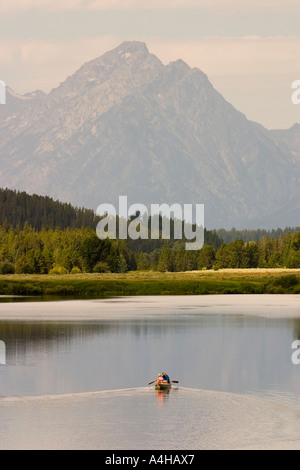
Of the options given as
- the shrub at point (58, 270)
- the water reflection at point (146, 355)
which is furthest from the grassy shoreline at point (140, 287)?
the water reflection at point (146, 355)

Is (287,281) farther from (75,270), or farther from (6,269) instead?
(6,269)

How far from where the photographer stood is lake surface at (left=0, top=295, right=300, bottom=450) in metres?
32.1

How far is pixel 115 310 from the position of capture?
316 ft

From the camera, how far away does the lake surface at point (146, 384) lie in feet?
105

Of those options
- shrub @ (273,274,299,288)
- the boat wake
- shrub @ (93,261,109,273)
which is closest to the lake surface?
the boat wake

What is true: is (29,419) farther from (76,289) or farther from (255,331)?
(76,289)

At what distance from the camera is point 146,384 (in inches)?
1686

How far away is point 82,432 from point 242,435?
6036mm
